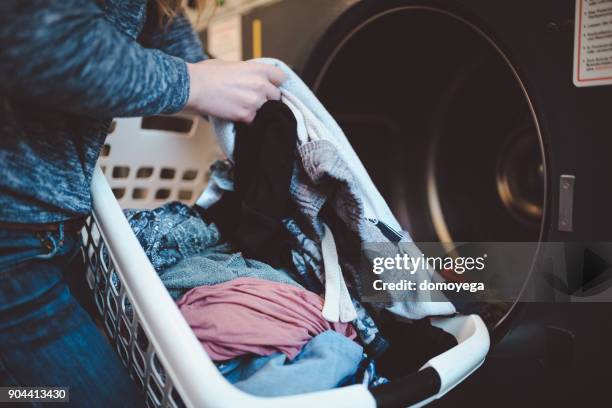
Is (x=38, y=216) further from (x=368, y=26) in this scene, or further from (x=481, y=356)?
(x=368, y=26)

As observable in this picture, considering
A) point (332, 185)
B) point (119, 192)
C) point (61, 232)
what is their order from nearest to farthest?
point (61, 232) → point (332, 185) → point (119, 192)

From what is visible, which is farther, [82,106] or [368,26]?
[368,26]

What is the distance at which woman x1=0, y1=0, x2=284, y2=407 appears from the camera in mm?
439

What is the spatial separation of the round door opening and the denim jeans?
620mm

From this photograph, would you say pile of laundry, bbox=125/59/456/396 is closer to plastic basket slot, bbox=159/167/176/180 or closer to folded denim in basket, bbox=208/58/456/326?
folded denim in basket, bbox=208/58/456/326

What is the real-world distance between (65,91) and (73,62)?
3cm

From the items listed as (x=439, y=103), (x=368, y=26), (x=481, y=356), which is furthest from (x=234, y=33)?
(x=481, y=356)

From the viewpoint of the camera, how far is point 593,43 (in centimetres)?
60

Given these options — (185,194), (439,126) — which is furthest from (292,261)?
(439,126)

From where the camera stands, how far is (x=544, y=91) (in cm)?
64

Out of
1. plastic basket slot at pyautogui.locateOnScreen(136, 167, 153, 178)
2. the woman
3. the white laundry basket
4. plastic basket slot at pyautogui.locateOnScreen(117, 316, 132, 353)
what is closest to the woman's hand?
the woman

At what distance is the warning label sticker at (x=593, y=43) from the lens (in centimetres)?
59

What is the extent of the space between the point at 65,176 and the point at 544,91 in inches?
23.7

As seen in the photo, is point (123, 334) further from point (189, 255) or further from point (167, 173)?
point (167, 173)
